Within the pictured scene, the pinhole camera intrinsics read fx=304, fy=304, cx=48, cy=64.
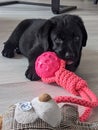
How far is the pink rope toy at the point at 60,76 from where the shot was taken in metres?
1.17

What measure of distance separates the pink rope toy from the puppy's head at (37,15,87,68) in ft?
0.12

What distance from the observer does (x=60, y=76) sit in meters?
1.21

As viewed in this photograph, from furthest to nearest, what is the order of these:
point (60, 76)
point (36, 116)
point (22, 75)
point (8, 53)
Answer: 1. point (8, 53)
2. point (22, 75)
3. point (60, 76)
4. point (36, 116)

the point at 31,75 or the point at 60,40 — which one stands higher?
the point at 60,40

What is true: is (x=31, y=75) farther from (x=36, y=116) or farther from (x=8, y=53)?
(x=36, y=116)

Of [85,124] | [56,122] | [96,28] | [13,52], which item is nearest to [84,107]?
[85,124]

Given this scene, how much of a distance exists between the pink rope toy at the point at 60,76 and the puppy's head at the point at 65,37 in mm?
37

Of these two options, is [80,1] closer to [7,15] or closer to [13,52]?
[7,15]

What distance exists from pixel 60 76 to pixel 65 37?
0.56ft

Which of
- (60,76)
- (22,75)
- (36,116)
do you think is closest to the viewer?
(36,116)

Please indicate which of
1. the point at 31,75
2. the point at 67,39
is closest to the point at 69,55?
the point at 67,39

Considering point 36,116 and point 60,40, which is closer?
point 36,116

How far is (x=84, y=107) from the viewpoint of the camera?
3.65ft

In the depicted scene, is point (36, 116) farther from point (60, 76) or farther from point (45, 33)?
point (45, 33)
